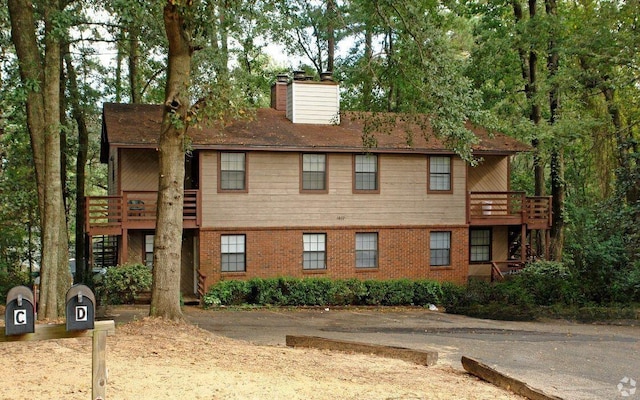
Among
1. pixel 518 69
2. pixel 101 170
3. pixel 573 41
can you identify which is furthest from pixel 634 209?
pixel 101 170

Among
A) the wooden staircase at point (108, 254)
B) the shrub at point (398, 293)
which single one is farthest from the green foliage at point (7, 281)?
the shrub at point (398, 293)

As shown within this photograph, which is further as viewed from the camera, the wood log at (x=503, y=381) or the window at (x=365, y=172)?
the window at (x=365, y=172)

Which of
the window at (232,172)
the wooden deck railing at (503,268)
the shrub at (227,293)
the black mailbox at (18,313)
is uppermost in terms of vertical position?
the window at (232,172)

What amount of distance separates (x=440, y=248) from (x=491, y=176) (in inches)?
160

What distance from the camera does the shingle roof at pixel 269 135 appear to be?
84.0ft

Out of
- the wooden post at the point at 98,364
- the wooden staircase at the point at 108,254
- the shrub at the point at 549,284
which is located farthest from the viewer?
the wooden staircase at the point at 108,254

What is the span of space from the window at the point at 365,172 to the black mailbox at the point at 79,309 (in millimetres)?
21224

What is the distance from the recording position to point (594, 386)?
1168 centimetres

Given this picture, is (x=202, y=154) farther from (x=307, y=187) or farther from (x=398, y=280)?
(x=398, y=280)

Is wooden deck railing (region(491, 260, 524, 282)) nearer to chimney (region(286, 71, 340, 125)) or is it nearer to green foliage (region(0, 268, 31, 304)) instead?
chimney (region(286, 71, 340, 125))

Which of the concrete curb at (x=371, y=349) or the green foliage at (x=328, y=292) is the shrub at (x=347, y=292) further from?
the concrete curb at (x=371, y=349)

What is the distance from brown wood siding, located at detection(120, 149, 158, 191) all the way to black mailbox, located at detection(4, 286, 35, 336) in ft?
66.1

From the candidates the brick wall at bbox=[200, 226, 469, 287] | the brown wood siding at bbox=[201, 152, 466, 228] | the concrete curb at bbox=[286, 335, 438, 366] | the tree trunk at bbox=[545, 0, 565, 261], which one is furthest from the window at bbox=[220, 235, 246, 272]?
the concrete curb at bbox=[286, 335, 438, 366]

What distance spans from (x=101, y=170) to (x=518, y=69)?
27136mm
